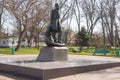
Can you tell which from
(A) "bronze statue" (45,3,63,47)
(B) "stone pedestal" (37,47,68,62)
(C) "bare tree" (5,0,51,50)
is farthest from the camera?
(C) "bare tree" (5,0,51,50)

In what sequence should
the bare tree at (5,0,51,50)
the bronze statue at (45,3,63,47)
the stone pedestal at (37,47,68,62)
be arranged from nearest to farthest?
the stone pedestal at (37,47,68,62) → the bronze statue at (45,3,63,47) → the bare tree at (5,0,51,50)

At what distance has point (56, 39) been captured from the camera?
14.7 meters

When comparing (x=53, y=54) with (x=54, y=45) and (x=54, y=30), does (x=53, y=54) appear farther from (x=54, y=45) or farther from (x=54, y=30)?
(x=54, y=30)

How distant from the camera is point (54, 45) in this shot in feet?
46.2

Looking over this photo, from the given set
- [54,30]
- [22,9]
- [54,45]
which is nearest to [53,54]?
[54,45]

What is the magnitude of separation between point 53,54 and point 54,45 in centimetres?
64

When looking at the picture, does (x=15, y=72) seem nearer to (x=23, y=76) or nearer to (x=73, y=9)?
(x=23, y=76)

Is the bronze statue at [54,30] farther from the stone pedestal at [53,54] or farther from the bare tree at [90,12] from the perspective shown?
the bare tree at [90,12]

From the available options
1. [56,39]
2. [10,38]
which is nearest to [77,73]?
[56,39]

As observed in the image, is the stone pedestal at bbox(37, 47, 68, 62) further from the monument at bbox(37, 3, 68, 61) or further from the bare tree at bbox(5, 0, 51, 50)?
the bare tree at bbox(5, 0, 51, 50)

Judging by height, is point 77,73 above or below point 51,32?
below

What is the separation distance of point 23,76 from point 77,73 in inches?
96.1

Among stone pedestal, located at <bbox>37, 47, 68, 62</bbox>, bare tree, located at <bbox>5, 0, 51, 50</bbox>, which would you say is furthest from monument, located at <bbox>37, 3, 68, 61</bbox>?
bare tree, located at <bbox>5, 0, 51, 50</bbox>

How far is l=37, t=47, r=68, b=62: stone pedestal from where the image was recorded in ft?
45.0
